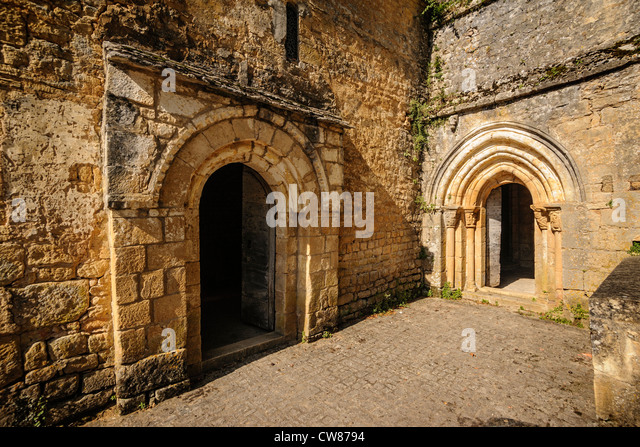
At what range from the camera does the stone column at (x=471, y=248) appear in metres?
7.04

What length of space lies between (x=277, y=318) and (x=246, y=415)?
178cm

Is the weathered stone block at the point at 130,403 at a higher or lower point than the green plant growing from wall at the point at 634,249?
lower

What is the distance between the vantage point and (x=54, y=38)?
2900 mm

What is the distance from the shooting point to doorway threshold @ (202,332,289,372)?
3.91m

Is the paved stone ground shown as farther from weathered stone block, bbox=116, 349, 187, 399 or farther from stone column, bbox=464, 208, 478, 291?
stone column, bbox=464, 208, 478, 291

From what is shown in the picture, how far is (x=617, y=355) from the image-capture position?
239cm

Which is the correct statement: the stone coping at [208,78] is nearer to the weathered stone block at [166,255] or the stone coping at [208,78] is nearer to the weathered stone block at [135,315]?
the weathered stone block at [166,255]

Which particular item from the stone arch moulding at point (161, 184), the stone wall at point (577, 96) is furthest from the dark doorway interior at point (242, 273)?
the stone wall at point (577, 96)

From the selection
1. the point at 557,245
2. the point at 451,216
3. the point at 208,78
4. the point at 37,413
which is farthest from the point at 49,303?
the point at 557,245

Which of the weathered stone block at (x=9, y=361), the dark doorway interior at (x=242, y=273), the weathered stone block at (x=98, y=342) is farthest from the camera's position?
the dark doorway interior at (x=242, y=273)

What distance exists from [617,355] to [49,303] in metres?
4.81

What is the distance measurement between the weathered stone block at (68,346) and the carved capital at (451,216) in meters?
6.60

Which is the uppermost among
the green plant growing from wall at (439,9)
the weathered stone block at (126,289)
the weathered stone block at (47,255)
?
the green plant growing from wall at (439,9)

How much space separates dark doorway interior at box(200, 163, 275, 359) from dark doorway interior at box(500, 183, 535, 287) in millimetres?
9181
